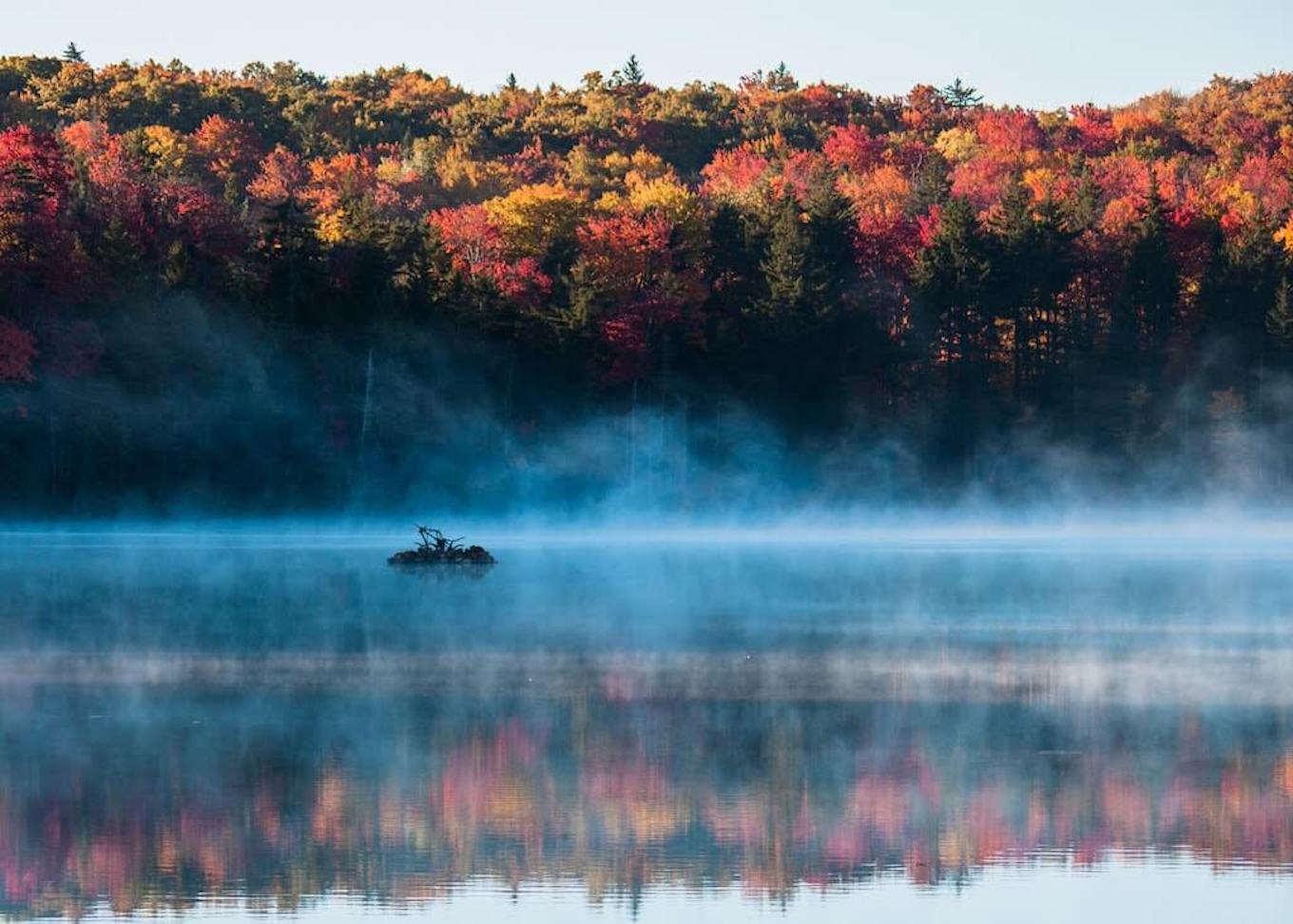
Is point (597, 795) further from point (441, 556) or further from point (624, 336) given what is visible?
point (624, 336)

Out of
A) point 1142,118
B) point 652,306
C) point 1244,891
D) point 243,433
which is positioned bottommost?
point 1244,891

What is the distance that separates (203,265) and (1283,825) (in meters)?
54.3

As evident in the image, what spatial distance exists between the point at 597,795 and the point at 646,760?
1.41m

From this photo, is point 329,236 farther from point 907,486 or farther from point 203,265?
point 907,486

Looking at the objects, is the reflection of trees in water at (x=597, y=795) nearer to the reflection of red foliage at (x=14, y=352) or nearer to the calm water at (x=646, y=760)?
the calm water at (x=646, y=760)

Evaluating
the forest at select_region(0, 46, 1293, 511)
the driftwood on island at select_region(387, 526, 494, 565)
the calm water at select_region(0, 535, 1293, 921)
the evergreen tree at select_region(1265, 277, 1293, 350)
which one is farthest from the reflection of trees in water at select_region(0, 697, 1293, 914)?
the evergreen tree at select_region(1265, 277, 1293, 350)

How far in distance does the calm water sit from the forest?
31.1 metres

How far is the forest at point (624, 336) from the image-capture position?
60.7 metres

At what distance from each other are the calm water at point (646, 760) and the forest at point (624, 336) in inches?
1223

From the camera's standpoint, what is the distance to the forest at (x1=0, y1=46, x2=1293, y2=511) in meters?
60.7

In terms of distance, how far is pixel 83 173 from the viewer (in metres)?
65.1

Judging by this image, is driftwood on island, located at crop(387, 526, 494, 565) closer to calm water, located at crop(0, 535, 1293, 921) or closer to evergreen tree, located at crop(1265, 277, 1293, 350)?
calm water, located at crop(0, 535, 1293, 921)

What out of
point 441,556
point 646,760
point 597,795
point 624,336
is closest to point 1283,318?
point 624,336

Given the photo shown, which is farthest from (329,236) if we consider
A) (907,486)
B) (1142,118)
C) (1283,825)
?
(1283,825)
